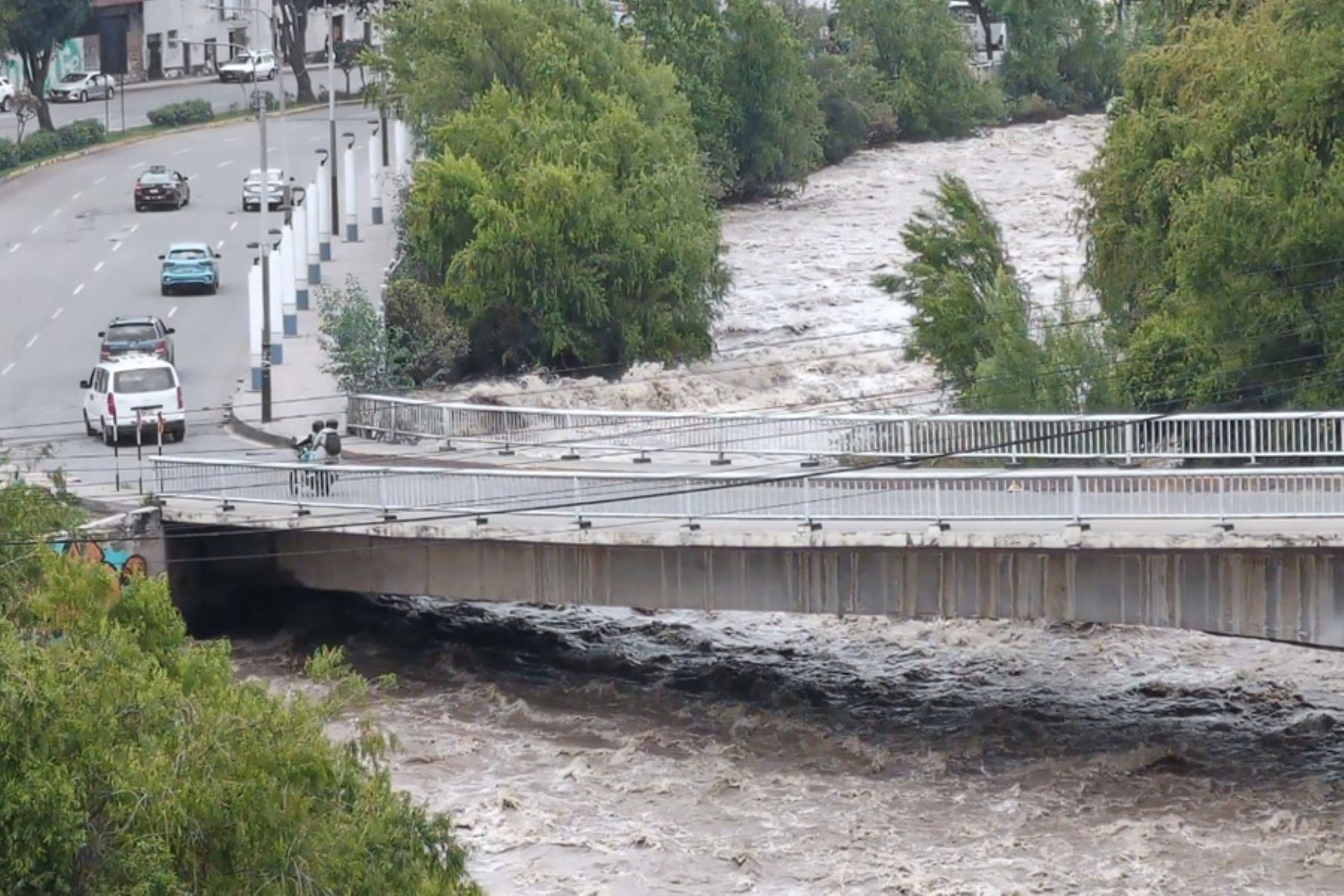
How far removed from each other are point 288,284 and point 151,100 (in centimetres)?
4285

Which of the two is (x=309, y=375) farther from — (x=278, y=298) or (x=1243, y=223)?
(x=1243, y=223)

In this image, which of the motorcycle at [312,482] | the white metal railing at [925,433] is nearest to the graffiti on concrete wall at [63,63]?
the white metal railing at [925,433]

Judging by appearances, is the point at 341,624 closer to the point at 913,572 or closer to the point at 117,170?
the point at 913,572

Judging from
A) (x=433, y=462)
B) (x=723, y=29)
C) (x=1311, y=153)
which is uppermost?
(x=723, y=29)

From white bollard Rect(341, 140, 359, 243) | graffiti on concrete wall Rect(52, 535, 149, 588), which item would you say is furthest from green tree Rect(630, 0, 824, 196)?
graffiti on concrete wall Rect(52, 535, 149, 588)

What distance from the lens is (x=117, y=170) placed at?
71.8 m

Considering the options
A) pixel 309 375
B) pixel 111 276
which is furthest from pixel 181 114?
pixel 309 375

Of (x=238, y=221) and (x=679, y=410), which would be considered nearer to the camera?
(x=679, y=410)

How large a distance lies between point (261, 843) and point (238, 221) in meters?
49.6

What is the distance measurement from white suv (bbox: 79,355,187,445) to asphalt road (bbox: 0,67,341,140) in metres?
42.4

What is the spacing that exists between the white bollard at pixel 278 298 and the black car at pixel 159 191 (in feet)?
54.5

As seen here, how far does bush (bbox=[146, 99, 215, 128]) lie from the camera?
81250mm

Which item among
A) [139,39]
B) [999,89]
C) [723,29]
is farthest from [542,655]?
[139,39]

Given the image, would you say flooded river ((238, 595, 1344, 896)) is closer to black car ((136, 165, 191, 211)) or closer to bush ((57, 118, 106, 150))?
black car ((136, 165, 191, 211))
